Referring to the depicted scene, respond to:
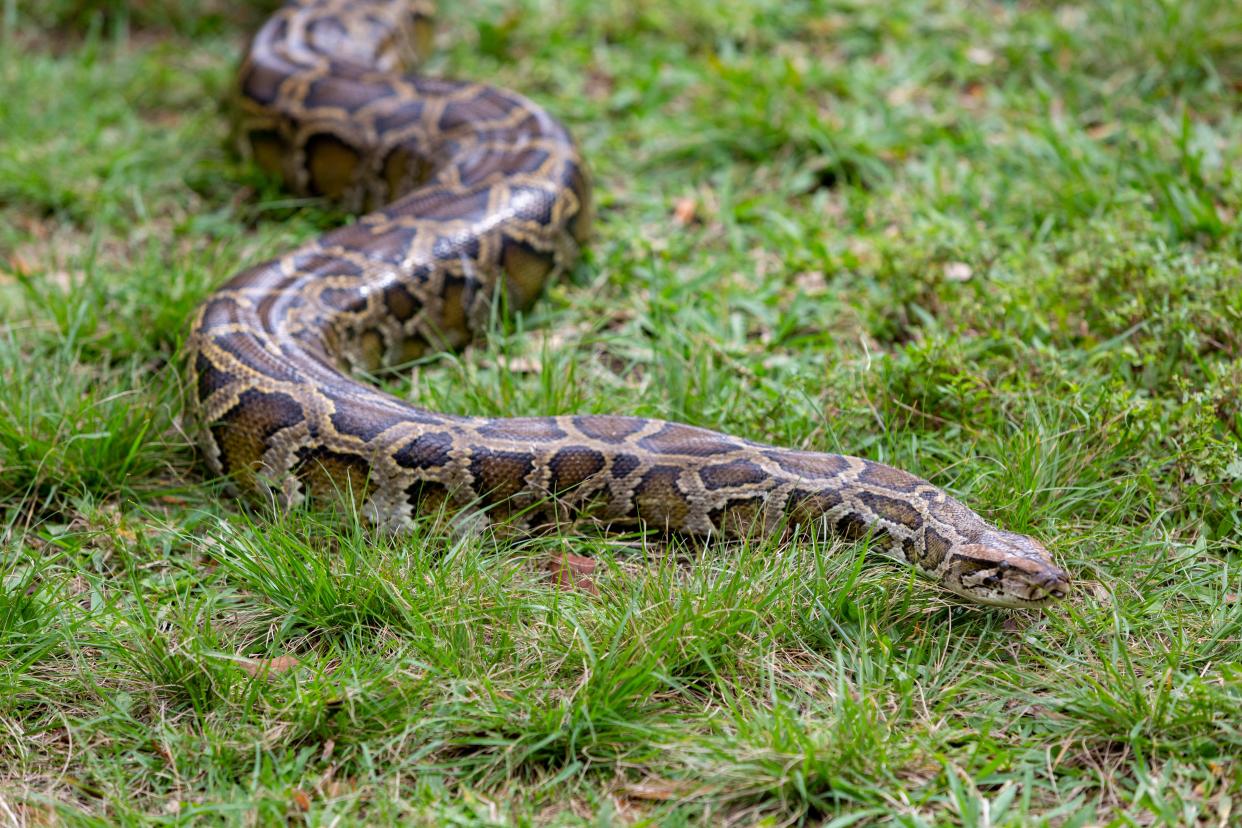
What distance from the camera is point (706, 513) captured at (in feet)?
18.9

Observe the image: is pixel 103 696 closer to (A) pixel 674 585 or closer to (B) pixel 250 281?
(A) pixel 674 585

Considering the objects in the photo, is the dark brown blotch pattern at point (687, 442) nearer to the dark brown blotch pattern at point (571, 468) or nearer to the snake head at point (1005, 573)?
the dark brown blotch pattern at point (571, 468)

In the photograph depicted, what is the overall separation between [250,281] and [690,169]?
11.2 feet

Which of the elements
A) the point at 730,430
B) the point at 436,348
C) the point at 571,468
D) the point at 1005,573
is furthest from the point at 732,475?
the point at 436,348

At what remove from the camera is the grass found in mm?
4430

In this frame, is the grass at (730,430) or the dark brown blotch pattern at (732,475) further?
the dark brown blotch pattern at (732,475)

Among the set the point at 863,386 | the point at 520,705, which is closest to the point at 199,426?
the point at 520,705

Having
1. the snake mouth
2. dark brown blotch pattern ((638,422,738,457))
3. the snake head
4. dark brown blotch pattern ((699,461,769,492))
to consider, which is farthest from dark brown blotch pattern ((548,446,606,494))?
the snake mouth

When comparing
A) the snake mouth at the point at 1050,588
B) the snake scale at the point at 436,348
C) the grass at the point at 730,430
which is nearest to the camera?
the grass at the point at 730,430

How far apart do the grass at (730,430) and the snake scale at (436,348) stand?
0.21 meters

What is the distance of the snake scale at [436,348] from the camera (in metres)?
5.52

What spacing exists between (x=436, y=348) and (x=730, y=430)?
2050mm

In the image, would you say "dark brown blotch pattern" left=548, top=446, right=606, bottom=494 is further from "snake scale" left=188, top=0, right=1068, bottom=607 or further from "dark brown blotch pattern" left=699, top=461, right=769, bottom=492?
"dark brown blotch pattern" left=699, top=461, right=769, bottom=492

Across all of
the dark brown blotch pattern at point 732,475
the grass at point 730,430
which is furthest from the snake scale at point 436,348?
the grass at point 730,430
